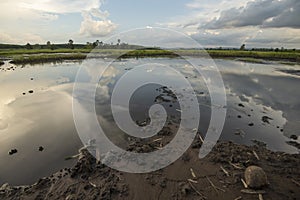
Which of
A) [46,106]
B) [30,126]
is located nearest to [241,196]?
[30,126]

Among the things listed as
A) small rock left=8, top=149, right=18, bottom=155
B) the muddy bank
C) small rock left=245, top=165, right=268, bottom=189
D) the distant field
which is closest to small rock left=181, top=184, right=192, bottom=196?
the muddy bank

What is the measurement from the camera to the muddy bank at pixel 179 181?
19.4 feet

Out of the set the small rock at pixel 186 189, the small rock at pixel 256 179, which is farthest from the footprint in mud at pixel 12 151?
the small rock at pixel 256 179

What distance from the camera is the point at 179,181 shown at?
21.2 feet

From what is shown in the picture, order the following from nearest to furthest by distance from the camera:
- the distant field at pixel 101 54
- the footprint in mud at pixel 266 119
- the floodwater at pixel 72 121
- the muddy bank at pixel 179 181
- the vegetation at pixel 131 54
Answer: the muddy bank at pixel 179 181 → the floodwater at pixel 72 121 → the footprint in mud at pixel 266 119 → the distant field at pixel 101 54 → the vegetation at pixel 131 54

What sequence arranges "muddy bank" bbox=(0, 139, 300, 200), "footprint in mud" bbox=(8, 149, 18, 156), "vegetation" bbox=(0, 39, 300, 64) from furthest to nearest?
"vegetation" bbox=(0, 39, 300, 64) < "footprint in mud" bbox=(8, 149, 18, 156) < "muddy bank" bbox=(0, 139, 300, 200)

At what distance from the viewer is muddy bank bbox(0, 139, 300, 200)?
591 centimetres

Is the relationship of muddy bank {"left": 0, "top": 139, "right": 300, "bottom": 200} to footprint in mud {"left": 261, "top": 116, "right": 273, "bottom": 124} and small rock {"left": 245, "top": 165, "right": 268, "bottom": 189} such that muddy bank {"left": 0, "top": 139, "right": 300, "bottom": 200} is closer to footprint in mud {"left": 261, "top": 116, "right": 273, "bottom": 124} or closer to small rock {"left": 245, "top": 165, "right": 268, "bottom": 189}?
small rock {"left": 245, "top": 165, "right": 268, "bottom": 189}

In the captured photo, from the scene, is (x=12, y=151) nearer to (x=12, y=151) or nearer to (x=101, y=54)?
(x=12, y=151)

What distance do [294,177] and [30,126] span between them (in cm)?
1163

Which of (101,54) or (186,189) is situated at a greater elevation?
(186,189)

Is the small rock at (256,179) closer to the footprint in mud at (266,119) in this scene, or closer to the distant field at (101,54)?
the footprint in mud at (266,119)

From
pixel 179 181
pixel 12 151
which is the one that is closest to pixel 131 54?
pixel 12 151


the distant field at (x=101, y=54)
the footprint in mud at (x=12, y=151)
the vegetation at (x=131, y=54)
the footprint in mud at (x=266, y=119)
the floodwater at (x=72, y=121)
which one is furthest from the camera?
the vegetation at (x=131, y=54)
